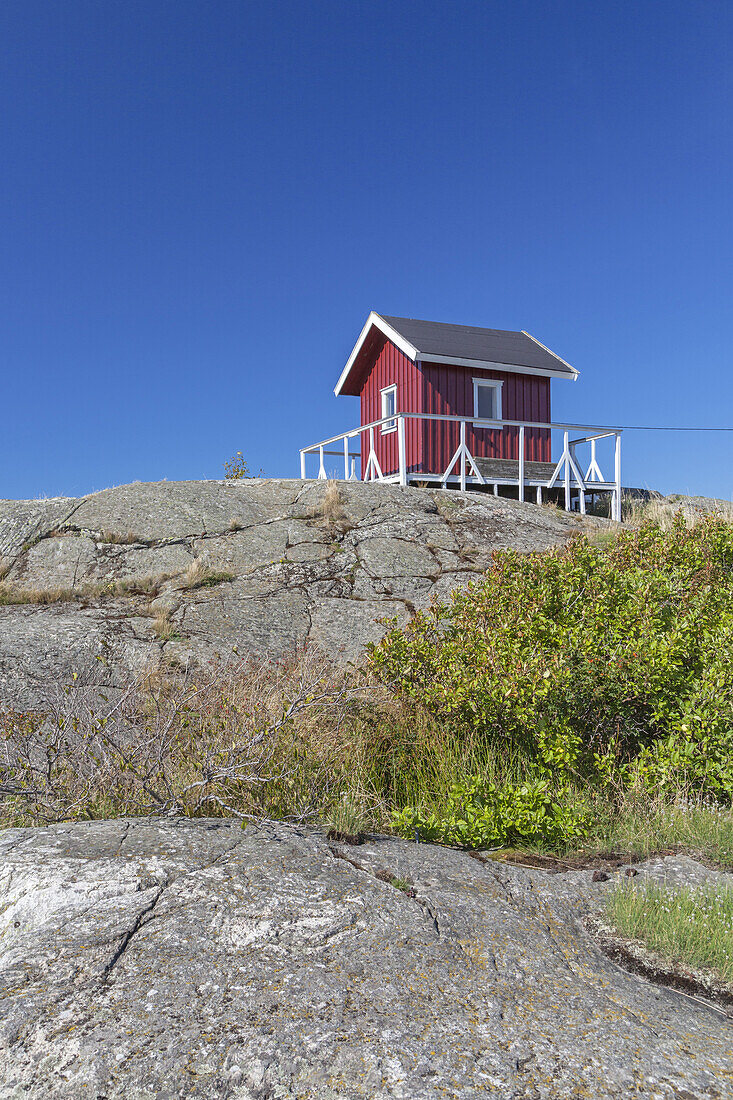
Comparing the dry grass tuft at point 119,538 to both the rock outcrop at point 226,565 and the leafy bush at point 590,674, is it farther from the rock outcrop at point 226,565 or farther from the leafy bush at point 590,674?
the leafy bush at point 590,674

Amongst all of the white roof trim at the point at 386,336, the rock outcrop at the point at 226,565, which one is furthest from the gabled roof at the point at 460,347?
the rock outcrop at the point at 226,565

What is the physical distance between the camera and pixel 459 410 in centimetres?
2008

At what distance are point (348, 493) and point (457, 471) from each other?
5.69 meters

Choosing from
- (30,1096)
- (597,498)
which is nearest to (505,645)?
(30,1096)

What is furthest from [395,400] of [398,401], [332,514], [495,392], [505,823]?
[505,823]

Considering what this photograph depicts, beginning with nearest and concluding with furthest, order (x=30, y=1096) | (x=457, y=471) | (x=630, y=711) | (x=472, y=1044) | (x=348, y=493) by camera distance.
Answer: (x=30, y=1096) → (x=472, y=1044) → (x=630, y=711) → (x=348, y=493) → (x=457, y=471)

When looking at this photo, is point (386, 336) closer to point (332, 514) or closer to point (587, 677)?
point (332, 514)

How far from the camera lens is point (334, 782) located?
4.63 metres

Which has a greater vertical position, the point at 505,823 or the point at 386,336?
the point at 386,336

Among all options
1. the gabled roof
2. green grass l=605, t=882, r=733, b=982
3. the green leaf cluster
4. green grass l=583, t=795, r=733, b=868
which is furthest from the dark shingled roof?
green grass l=605, t=882, r=733, b=982

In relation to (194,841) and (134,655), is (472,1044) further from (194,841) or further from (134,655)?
(134,655)

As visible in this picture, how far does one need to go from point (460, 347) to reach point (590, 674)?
55.0ft

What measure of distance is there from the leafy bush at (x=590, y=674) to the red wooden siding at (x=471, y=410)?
42.8 ft

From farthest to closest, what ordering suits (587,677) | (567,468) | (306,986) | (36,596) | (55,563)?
(567,468) → (55,563) → (36,596) → (587,677) → (306,986)
